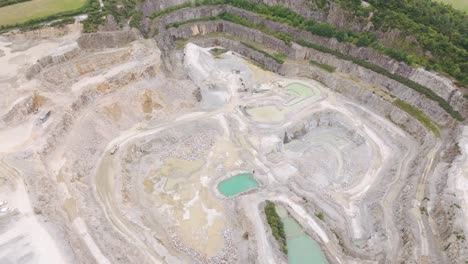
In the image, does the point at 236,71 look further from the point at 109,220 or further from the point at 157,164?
the point at 109,220

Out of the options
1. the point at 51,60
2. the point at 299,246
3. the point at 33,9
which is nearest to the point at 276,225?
Result: the point at 299,246

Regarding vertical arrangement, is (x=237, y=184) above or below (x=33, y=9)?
below

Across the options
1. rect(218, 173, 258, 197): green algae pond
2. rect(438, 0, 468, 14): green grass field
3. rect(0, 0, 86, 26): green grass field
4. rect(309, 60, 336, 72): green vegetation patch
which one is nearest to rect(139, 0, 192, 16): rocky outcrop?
rect(0, 0, 86, 26): green grass field

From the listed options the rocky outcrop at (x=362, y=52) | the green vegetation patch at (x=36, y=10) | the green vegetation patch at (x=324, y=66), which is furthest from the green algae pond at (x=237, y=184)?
the green vegetation patch at (x=36, y=10)

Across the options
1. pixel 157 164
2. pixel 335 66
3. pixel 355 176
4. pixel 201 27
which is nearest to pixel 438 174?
pixel 355 176

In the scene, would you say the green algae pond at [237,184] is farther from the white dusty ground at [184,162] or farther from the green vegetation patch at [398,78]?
the green vegetation patch at [398,78]

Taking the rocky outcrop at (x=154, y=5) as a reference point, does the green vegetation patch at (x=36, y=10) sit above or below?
above

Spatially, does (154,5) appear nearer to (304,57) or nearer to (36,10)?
(36,10)
